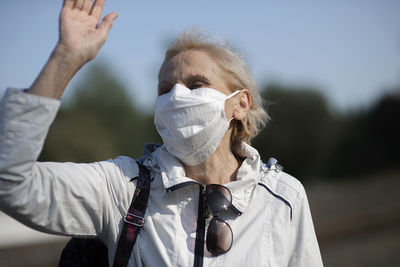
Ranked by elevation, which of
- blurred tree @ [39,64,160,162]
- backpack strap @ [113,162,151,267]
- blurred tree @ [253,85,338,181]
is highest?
backpack strap @ [113,162,151,267]

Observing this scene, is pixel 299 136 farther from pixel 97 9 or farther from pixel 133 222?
pixel 97 9

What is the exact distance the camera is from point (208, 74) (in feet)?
9.82

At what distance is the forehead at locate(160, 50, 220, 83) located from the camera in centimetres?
295

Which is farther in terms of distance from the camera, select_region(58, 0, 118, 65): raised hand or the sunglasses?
the sunglasses

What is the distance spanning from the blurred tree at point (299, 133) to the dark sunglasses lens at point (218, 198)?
2200cm

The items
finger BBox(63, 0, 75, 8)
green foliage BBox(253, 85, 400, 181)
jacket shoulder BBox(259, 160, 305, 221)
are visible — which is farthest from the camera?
green foliage BBox(253, 85, 400, 181)

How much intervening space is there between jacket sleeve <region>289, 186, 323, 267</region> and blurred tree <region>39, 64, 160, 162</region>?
19.9m

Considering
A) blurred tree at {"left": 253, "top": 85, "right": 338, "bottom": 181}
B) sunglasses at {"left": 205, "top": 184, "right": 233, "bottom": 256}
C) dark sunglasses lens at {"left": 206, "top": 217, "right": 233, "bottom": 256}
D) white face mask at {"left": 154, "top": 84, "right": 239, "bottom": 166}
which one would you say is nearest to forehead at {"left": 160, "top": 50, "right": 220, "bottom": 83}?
white face mask at {"left": 154, "top": 84, "right": 239, "bottom": 166}

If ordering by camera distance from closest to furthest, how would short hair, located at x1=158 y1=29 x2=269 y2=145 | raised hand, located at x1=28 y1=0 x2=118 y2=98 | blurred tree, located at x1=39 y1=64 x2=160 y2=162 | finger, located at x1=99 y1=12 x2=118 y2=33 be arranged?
raised hand, located at x1=28 y1=0 x2=118 y2=98 → finger, located at x1=99 y1=12 x2=118 y2=33 → short hair, located at x1=158 y1=29 x2=269 y2=145 → blurred tree, located at x1=39 y1=64 x2=160 y2=162

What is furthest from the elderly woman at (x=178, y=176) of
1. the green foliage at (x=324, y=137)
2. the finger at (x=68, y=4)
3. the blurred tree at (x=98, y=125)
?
the green foliage at (x=324, y=137)

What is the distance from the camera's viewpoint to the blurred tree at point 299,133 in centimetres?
2502

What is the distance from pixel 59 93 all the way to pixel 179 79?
40.9 inches

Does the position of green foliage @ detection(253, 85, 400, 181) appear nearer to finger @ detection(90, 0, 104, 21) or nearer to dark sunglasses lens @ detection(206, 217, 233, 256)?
dark sunglasses lens @ detection(206, 217, 233, 256)

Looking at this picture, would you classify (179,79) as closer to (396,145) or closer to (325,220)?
(325,220)
